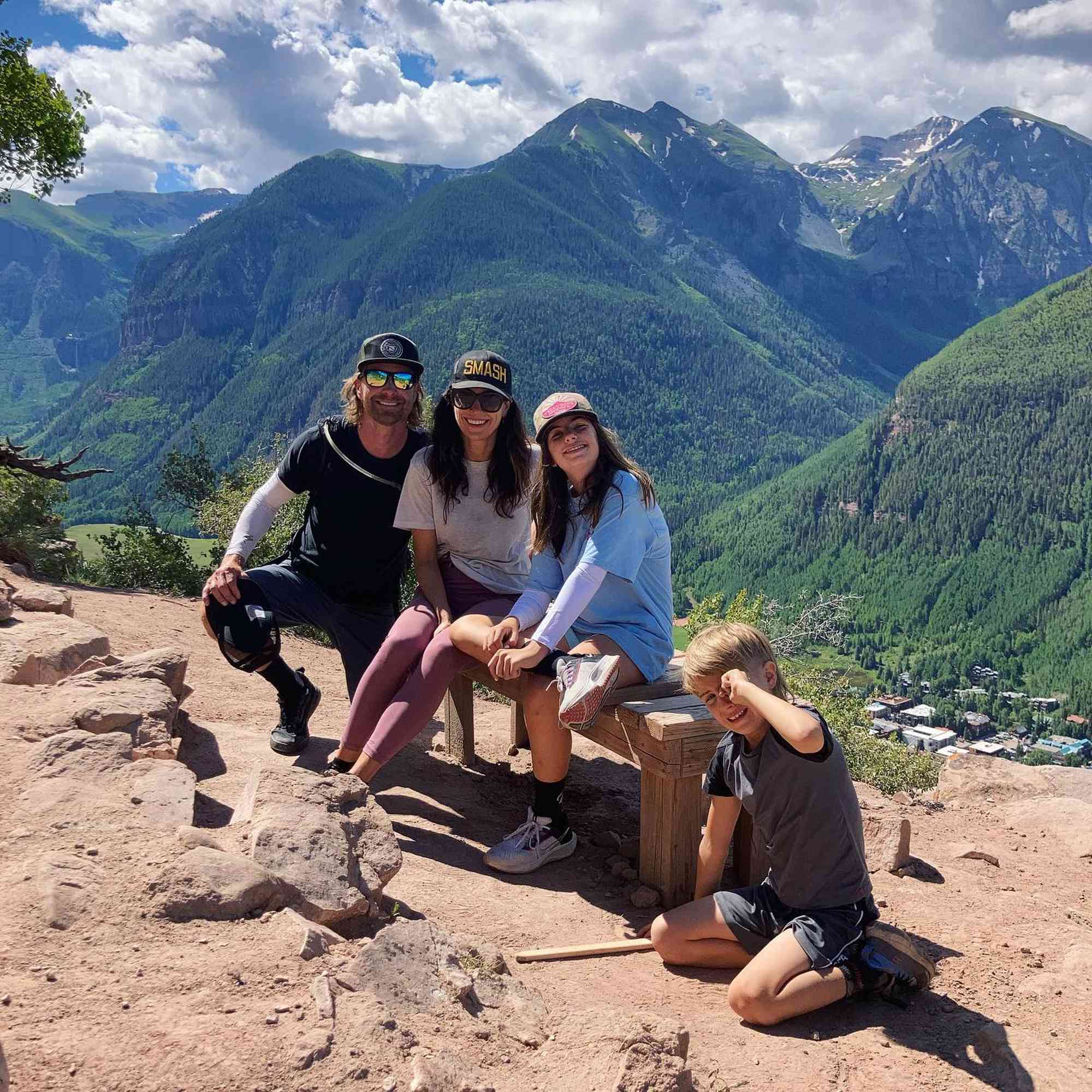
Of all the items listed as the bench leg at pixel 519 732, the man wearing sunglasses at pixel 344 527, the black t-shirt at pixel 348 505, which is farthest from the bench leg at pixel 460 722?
the black t-shirt at pixel 348 505

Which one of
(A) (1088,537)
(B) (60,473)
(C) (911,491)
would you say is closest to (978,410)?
(C) (911,491)

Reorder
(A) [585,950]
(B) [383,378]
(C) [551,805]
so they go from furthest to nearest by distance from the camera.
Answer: (B) [383,378]
(C) [551,805]
(A) [585,950]

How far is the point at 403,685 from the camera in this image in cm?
474

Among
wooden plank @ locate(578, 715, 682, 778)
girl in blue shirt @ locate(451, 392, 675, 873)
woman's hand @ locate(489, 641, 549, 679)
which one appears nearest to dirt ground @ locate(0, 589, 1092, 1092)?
girl in blue shirt @ locate(451, 392, 675, 873)

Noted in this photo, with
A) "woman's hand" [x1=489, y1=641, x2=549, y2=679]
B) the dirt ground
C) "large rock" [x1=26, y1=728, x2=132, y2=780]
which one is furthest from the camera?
"woman's hand" [x1=489, y1=641, x2=549, y2=679]

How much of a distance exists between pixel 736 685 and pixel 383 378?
2.77 meters

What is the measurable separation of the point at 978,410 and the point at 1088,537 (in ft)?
115

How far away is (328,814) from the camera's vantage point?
3.65 metres

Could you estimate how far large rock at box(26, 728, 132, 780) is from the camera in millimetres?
3896

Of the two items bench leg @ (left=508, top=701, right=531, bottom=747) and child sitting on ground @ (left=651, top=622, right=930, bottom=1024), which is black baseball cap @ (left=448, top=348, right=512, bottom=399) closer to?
child sitting on ground @ (left=651, top=622, right=930, bottom=1024)

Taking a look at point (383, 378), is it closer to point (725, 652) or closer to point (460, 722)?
point (460, 722)

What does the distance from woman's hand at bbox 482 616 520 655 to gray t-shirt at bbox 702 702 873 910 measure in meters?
1.35

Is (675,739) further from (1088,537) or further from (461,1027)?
(1088,537)

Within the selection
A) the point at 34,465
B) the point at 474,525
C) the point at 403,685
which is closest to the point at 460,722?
the point at 403,685
